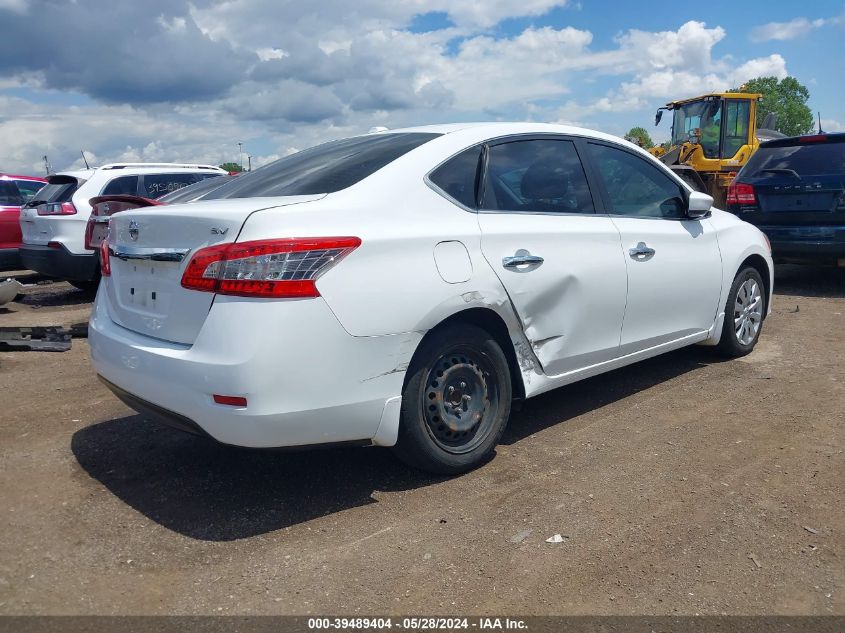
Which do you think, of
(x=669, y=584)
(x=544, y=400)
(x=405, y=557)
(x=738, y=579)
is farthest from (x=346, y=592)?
(x=544, y=400)

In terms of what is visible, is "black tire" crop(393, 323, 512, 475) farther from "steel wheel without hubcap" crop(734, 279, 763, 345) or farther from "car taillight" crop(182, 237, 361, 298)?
"steel wheel without hubcap" crop(734, 279, 763, 345)

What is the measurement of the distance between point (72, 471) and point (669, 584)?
9.69ft

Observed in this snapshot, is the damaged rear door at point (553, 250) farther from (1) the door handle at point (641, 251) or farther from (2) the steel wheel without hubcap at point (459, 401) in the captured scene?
(2) the steel wheel without hubcap at point (459, 401)

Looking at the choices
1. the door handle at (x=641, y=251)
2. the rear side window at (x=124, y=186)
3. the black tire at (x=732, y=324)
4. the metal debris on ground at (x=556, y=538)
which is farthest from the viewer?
the rear side window at (x=124, y=186)

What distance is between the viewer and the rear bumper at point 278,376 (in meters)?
2.91

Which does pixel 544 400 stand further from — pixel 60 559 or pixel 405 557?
pixel 60 559

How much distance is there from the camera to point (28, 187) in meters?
11.9

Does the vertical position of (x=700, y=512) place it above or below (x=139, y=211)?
below

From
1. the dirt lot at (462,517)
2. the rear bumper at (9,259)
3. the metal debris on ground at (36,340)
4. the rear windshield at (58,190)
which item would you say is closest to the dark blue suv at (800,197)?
the dirt lot at (462,517)

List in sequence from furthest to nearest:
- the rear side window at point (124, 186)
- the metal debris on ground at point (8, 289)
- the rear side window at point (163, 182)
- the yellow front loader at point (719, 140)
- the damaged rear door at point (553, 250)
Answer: the yellow front loader at point (719, 140), the rear side window at point (163, 182), the rear side window at point (124, 186), the metal debris on ground at point (8, 289), the damaged rear door at point (553, 250)

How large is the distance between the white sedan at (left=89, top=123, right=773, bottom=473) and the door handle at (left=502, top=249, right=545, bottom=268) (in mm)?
15

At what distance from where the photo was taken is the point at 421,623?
252 centimetres

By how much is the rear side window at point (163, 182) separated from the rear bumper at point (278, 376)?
288 inches

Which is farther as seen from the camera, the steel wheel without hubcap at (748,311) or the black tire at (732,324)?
the steel wheel without hubcap at (748,311)
